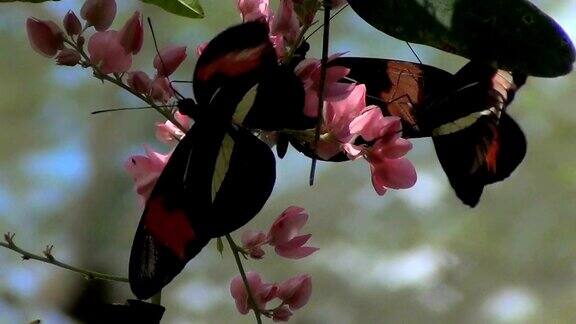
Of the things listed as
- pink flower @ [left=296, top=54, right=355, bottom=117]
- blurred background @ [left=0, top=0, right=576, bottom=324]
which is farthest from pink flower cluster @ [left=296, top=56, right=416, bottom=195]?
blurred background @ [left=0, top=0, right=576, bottom=324]

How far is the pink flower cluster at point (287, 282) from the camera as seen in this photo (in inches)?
15.8

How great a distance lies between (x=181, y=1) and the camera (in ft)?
1.31

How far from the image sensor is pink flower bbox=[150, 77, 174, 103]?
380 millimetres

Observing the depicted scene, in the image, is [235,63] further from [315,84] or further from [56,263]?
[56,263]

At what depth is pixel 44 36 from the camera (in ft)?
1.23

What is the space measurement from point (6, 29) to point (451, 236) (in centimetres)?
83

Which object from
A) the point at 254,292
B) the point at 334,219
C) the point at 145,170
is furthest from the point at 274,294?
the point at 334,219

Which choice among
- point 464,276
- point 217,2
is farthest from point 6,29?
point 464,276

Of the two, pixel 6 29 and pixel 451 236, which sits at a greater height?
pixel 6 29

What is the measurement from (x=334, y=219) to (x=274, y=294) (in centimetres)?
92

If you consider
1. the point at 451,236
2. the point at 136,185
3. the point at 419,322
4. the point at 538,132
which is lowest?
the point at 419,322

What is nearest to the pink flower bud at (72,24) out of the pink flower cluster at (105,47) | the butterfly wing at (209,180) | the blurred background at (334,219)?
the pink flower cluster at (105,47)

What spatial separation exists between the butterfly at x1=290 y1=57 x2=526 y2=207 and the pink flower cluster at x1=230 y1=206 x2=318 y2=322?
0.16ft

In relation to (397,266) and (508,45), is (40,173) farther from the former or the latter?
(508,45)
